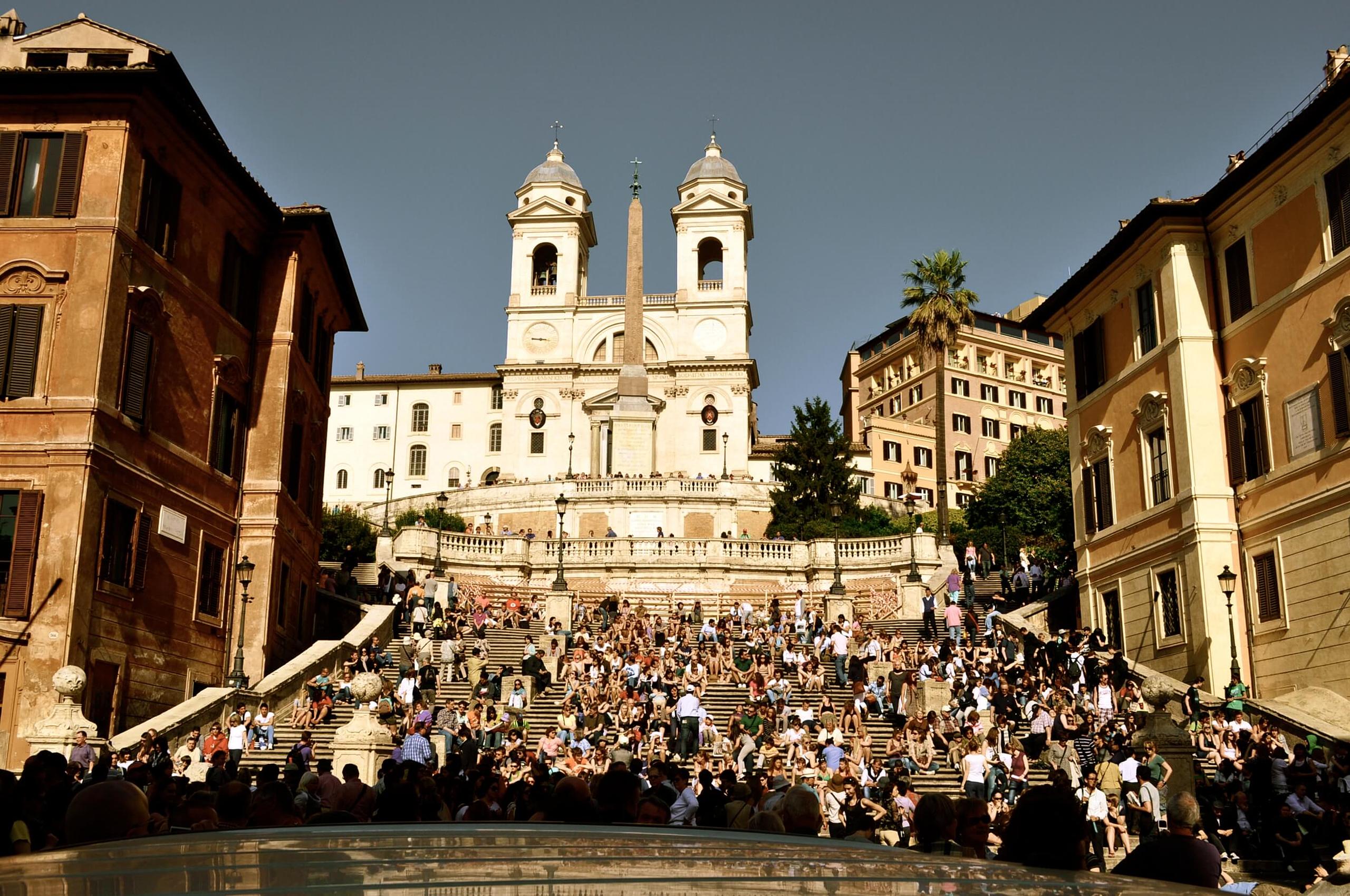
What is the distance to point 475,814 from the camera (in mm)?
11859

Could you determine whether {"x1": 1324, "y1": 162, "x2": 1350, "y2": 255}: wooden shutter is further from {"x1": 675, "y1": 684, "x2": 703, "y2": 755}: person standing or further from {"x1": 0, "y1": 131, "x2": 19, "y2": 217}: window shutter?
{"x1": 0, "y1": 131, "x2": 19, "y2": 217}: window shutter

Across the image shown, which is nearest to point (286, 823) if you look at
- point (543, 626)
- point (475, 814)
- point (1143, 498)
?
point (475, 814)

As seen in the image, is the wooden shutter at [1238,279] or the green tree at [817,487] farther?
the green tree at [817,487]

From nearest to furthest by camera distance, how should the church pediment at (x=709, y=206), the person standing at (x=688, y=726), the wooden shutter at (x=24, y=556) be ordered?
the wooden shutter at (x=24, y=556) → the person standing at (x=688, y=726) → the church pediment at (x=709, y=206)

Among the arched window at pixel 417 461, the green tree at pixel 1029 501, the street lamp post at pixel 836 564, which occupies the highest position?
the arched window at pixel 417 461

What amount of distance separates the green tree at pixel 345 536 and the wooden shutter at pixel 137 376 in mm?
31919

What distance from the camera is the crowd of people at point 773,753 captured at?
845cm

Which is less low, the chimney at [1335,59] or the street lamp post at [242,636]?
the chimney at [1335,59]

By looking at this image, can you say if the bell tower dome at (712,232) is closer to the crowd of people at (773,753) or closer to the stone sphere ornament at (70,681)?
the crowd of people at (773,753)

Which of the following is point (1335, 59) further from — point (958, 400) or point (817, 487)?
point (958, 400)

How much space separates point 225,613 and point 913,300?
37.4 meters


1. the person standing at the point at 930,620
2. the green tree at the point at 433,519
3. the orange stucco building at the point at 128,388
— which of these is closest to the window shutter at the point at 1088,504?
the person standing at the point at 930,620

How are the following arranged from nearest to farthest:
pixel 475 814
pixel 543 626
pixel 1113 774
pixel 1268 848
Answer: pixel 475 814 → pixel 1268 848 → pixel 1113 774 → pixel 543 626

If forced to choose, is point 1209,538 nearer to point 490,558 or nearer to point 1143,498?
point 1143,498
